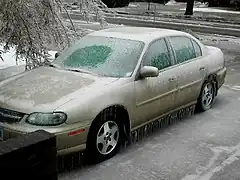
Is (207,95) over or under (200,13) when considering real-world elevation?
under

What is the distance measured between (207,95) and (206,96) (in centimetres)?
3

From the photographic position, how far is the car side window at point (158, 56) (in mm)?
5666

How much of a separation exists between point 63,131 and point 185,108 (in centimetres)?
263

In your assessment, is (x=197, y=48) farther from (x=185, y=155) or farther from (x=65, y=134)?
(x=65, y=134)

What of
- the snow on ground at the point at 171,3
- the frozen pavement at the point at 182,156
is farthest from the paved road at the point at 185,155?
the snow on ground at the point at 171,3

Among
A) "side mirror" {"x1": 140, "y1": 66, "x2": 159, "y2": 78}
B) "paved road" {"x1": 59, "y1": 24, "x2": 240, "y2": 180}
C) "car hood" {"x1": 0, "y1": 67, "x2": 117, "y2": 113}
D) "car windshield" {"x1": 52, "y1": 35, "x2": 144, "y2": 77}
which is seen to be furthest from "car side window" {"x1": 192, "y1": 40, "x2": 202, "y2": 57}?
"car hood" {"x1": 0, "y1": 67, "x2": 117, "y2": 113}

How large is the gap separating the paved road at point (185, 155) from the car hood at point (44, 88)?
0.83 m

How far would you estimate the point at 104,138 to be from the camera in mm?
4895

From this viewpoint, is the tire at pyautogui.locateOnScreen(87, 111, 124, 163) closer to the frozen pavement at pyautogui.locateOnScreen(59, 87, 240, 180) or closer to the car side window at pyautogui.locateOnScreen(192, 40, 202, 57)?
the frozen pavement at pyautogui.locateOnScreen(59, 87, 240, 180)

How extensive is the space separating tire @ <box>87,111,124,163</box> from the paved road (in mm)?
101

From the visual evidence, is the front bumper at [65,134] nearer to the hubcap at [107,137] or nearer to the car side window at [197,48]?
the hubcap at [107,137]

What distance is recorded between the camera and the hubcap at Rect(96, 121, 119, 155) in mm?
4848

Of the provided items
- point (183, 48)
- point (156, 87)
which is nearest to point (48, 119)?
point (156, 87)

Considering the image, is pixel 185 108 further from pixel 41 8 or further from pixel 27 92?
pixel 41 8
